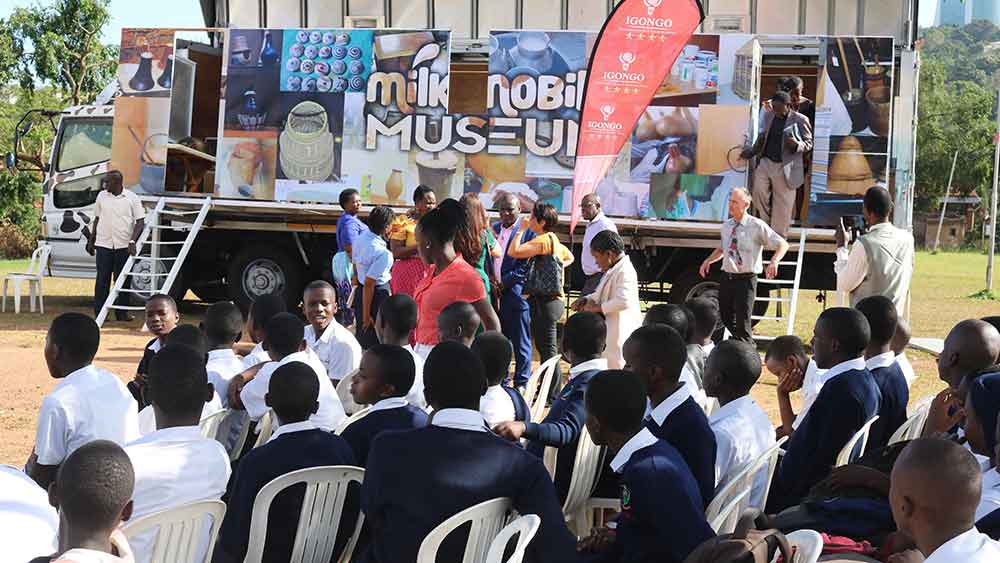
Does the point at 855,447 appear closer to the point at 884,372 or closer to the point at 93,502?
the point at 884,372

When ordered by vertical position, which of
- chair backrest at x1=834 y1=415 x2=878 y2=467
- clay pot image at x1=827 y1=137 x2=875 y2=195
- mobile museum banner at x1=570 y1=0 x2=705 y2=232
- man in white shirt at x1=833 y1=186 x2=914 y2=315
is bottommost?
chair backrest at x1=834 y1=415 x2=878 y2=467

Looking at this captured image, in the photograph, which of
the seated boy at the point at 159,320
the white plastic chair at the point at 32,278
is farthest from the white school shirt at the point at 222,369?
the white plastic chair at the point at 32,278

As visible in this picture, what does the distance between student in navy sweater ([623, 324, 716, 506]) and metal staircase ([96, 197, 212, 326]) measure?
9642 millimetres

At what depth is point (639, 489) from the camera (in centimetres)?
307

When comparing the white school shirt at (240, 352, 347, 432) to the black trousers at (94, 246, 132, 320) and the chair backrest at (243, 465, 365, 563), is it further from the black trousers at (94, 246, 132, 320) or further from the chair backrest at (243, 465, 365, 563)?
the black trousers at (94, 246, 132, 320)

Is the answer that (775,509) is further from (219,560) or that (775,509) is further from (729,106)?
(729,106)

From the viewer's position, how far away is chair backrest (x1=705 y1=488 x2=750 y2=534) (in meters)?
3.36

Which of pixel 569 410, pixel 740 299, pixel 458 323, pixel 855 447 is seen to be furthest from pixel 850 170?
pixel 569 410

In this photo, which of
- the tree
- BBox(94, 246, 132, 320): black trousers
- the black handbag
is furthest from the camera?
the tree

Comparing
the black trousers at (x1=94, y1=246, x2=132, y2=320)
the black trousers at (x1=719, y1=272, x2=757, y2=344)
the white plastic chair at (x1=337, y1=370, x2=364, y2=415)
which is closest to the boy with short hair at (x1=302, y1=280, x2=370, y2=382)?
the white plastic chair at (x1=337, y1=370, x2=364, y2=415)

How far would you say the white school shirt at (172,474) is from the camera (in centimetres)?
316

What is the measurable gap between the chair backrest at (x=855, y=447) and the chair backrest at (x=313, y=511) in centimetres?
170

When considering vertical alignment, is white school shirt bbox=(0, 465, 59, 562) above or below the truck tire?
above

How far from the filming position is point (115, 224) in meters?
13.0
